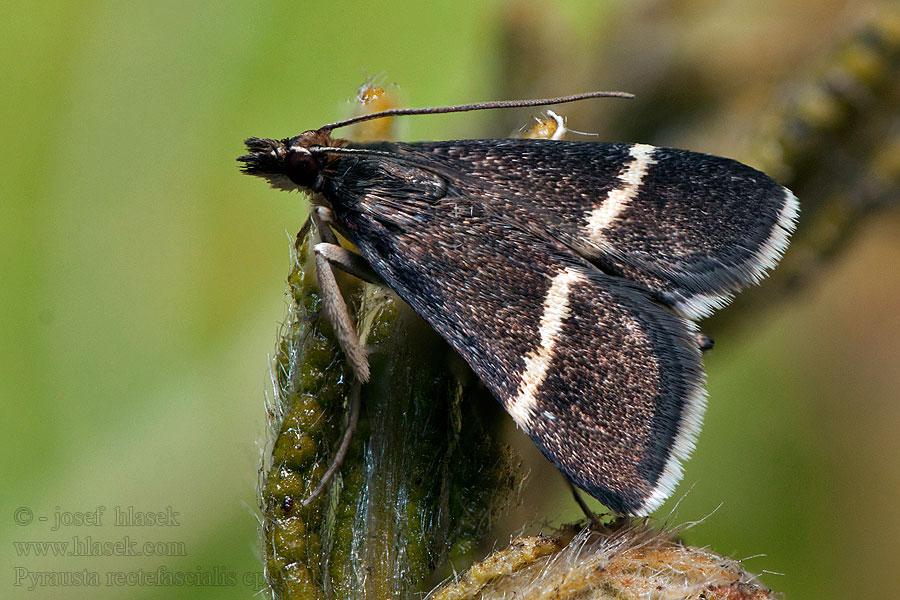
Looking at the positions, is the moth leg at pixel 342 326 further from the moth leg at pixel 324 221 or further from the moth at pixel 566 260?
the moth leg at pixel 324 221

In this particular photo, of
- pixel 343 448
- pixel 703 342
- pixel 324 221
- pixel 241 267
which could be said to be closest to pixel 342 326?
pixel 343 448

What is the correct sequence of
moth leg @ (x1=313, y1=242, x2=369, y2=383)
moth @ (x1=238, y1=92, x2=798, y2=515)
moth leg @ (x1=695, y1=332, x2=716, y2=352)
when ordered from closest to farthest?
1. moth leg @ (x1=313, y1=242, x2=369, y2=383)
2. moth @ (x1=238, y1=92, x2=798, y2=515)
3. moth leg @ (x1=695, y1=332, x2=716, y2=352)

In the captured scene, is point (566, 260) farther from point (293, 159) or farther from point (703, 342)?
point (293, 159)

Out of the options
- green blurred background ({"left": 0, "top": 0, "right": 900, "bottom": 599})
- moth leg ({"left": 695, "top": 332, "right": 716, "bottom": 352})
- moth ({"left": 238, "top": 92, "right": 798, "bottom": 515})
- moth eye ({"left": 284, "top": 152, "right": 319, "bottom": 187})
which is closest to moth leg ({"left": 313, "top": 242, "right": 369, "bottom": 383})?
moth ({"left": 238, "top": 92, "right": 798, "bottom": 515})

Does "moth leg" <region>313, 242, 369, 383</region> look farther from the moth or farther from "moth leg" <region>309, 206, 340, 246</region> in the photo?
"moth leg" <region>309, 206, 340, 246</region>

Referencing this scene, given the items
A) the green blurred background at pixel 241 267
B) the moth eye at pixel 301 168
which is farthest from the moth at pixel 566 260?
the green blurred background at pixel 241 267

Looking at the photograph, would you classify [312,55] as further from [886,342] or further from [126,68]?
[886,342]
